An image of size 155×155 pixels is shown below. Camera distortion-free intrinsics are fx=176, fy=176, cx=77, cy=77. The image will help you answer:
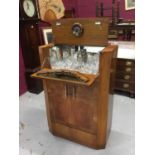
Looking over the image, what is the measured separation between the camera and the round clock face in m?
2.64

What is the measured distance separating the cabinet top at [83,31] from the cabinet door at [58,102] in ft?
1.43

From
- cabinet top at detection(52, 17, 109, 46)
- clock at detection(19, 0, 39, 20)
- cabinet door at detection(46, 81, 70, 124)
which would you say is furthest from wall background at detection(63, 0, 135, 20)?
cabinet door at detection(46, 81, 70, 124)

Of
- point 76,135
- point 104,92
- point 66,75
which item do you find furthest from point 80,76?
point 76,135

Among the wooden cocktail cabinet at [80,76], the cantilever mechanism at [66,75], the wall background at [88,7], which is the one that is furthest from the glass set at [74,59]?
the wall background at [88,7]

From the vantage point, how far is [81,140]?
6.11 ft

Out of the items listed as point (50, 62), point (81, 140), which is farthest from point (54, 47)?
point (81, 140)

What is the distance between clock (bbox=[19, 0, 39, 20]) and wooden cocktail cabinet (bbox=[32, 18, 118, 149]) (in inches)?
47.8

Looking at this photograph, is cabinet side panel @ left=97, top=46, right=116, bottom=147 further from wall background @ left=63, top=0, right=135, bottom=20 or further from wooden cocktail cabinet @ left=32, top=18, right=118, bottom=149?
wall background @ left=63, top=0, right=135, bottom=20

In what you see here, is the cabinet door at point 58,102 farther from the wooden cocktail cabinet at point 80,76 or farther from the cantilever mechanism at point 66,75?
the cantilever mechanism at point 66,75

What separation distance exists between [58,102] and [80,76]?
1.48 ft

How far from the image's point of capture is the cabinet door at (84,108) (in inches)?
62.5
